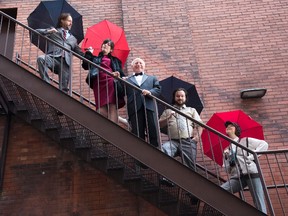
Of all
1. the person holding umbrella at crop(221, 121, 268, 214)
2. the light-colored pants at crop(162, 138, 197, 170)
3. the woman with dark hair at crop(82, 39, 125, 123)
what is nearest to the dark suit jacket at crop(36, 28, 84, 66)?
the woman with dark hair at crop(82, 39, 125, 123)

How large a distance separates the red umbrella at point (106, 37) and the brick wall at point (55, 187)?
2.02 m

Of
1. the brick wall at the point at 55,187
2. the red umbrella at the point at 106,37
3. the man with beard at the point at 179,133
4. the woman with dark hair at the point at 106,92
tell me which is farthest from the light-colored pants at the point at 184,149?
the red umbrella at the point at 106,37

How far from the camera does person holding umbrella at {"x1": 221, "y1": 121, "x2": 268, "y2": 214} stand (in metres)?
5.71

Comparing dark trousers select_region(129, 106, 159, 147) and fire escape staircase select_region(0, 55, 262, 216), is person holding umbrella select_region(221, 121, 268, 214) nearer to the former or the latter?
fire escape staircase select_region(0, 55, 262, 216)

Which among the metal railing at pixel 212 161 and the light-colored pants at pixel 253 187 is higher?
the metal railing at pixel 212 161

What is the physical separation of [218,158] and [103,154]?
1.89 meters

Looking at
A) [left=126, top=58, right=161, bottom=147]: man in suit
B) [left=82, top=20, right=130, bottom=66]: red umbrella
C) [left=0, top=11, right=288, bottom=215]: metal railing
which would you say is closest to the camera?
[left=0, top=11, right=288, bottom=215]: metal railing

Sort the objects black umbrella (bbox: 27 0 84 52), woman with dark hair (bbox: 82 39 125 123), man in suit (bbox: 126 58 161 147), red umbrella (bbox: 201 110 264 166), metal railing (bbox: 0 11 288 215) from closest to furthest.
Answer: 1. metal railing (bbox: 0 11 288 215)
2. man in suit (bbox: 126 58 161 147)
3. woman with dark hair (bbox: 82 39 125 123)
4. red umbrella (bbox: 201 110 264 166)
5. black umbrella (bbox: 27 0 84 52)

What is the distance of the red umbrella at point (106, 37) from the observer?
25.1 ft

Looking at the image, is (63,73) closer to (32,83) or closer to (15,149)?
(32,83)

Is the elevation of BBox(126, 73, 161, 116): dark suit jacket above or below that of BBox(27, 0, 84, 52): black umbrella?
below

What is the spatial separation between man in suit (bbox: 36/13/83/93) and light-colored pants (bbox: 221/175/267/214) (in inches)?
114

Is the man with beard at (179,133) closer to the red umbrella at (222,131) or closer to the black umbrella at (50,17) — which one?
the red umbrella at (222,131)

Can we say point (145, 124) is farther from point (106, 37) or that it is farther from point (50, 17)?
point (50, 17)
